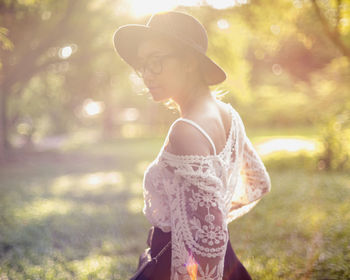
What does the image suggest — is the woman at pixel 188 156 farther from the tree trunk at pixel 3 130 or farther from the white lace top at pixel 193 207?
the tree trunk at pixel 3 130

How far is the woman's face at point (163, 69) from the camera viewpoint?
1564 mm

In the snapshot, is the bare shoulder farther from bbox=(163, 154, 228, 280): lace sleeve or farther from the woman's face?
the woman's face

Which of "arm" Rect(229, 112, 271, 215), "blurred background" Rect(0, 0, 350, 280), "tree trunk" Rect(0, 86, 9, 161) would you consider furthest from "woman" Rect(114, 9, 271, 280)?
"tree trunk" Rect(0, 86, 9, 161)

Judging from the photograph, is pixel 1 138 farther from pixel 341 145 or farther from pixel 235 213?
pixel 235 213

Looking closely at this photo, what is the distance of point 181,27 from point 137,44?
40 centimetres

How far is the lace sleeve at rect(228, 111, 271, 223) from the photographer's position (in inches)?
80.9

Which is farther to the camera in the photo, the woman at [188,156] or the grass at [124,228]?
the grass at [124,228]

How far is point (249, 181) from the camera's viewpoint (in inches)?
83.5

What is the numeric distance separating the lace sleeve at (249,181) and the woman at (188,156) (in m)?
0.16

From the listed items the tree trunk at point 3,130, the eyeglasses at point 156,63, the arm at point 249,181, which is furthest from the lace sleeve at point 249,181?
the tree trunk at point 3,130

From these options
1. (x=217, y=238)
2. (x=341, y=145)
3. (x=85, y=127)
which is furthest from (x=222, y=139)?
(x=85, y=127)

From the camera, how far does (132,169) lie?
11.9 m

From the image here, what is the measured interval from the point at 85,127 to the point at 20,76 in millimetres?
22584

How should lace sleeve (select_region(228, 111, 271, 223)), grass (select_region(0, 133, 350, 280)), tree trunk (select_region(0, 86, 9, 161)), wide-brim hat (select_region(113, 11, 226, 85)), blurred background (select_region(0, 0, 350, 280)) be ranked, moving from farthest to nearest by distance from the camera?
tree trunk (select_region(0, 86, 9, 161))
blurred background (select_region(0, 0, 350, 280))
grass (select_region(0, 133, 350, 280))
lace sleeve (select_region(228, 111, 271, 223))
wide-brim hat (select_region(113, 11, 226, 85))
